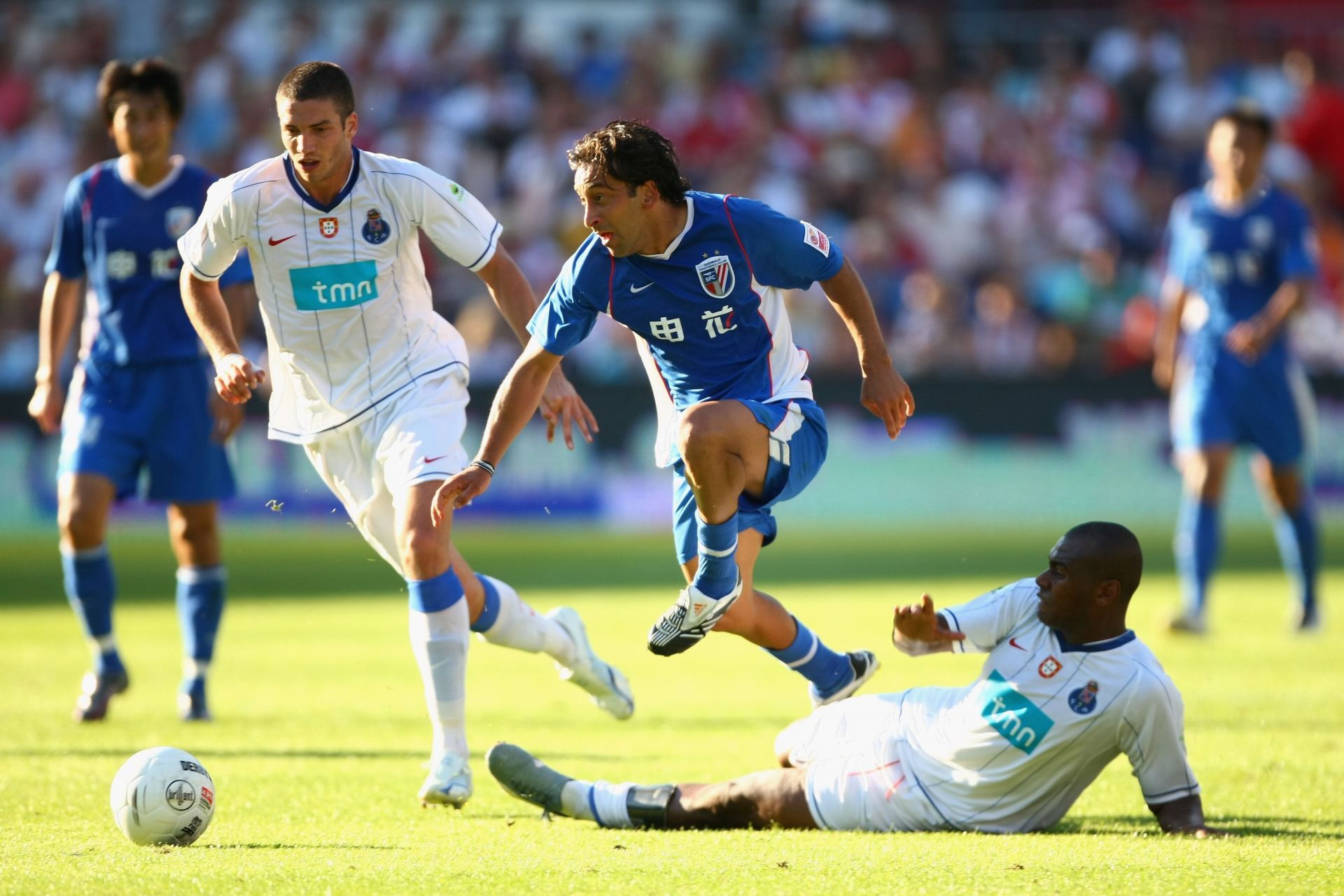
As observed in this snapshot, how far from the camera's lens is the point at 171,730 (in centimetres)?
664

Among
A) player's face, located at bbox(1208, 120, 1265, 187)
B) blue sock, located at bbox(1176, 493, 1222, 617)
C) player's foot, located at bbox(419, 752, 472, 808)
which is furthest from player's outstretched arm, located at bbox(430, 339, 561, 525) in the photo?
player's face, located at bbox(1208, 120, 1265, 187)

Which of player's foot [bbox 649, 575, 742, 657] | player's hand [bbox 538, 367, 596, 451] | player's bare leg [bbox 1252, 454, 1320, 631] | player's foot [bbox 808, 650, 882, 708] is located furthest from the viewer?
player's bare leg [bbox 1252, 454, 1320, 631]

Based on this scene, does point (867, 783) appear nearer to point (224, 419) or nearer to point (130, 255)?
point (224, 419)

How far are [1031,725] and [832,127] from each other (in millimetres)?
14734

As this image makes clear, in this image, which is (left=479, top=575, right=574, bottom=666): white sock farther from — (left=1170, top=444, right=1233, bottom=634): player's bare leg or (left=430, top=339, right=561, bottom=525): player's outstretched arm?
(left=1170, top=444, right=1233, bottom=634): player's bare leg

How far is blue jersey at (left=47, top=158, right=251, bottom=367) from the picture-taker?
23.0ft

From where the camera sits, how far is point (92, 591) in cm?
714

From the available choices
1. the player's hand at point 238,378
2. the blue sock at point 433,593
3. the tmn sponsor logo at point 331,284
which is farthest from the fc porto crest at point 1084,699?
the tmn sponsor logo at point 331,284

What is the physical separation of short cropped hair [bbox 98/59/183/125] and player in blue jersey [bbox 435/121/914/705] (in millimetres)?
2660

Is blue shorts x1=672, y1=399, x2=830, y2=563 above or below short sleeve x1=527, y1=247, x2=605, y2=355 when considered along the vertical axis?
below

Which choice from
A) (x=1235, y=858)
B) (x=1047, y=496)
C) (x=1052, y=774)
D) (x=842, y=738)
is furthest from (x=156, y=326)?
(x=1047, y=496)

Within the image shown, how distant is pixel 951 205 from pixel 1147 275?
217 centimetres

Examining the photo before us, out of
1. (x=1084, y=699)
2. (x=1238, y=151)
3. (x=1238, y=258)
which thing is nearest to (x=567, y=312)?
(x=1084, y=699)

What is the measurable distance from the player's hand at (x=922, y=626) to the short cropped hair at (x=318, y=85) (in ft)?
7.84
